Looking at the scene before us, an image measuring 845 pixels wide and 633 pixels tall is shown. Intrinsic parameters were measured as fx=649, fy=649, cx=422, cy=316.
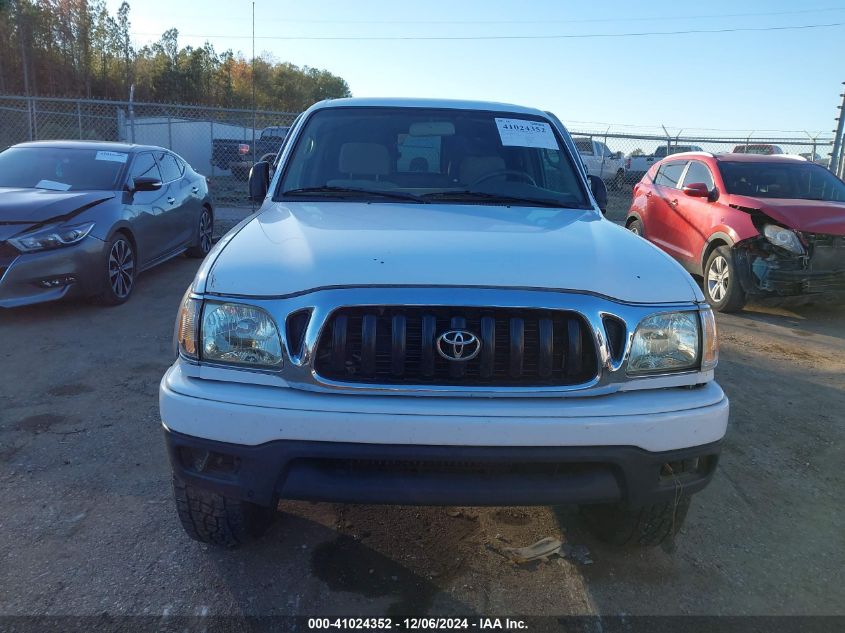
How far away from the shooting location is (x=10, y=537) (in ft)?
9.00

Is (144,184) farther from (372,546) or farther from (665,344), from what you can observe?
(665,344)

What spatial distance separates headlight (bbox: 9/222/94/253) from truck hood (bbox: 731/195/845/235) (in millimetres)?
Result: 6783

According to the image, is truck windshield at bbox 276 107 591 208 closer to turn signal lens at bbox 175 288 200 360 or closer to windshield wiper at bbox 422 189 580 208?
windshield wiper at bbox 422 189 580 208

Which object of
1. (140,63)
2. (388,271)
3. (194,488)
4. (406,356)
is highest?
(140,63)

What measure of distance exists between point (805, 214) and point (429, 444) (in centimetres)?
632

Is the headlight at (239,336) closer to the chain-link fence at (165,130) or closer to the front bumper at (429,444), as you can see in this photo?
the front bumper at (429,444)

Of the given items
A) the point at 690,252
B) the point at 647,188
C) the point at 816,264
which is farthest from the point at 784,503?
the point at 647,188

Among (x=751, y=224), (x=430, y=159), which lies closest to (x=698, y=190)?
(x=751, y=224)

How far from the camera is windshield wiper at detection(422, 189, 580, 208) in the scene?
3.27m

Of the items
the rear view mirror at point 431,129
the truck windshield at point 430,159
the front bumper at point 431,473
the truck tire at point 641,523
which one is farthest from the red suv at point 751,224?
the front bumper at point 431,473

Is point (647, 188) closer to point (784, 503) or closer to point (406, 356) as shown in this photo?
point (784, 503)

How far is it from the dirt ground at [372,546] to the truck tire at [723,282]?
3.00 metres

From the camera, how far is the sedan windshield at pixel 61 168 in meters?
6.60

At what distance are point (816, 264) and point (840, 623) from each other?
5217mm
